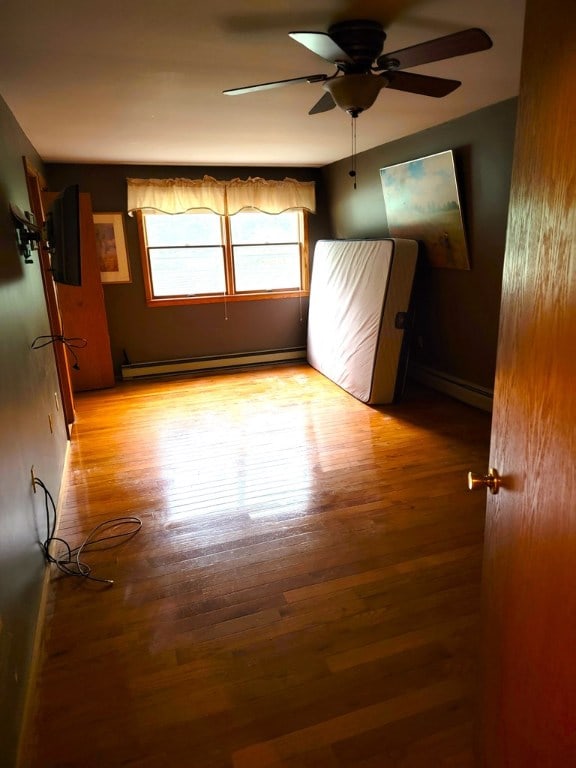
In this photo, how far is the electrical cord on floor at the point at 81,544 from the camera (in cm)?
236

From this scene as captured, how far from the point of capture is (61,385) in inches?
158

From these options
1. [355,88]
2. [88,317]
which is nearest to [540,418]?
[355,88]

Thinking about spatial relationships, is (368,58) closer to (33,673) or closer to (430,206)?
(430,206)

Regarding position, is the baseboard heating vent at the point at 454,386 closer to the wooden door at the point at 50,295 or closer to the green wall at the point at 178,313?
the green wall at the point at 178,313

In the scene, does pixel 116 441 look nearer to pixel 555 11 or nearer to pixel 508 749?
pixel 508 749

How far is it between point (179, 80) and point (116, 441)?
258 cm

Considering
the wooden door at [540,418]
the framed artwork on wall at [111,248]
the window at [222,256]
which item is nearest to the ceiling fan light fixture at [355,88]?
the wooden door at [540,418]

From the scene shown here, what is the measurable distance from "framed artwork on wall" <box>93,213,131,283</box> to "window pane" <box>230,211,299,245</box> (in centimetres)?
124

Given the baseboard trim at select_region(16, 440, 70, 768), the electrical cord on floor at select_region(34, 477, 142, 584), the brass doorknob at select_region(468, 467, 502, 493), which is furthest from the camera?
the electrical cord on floor at select_region(34, 477, 142, 584)

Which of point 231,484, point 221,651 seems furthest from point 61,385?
point 221,651

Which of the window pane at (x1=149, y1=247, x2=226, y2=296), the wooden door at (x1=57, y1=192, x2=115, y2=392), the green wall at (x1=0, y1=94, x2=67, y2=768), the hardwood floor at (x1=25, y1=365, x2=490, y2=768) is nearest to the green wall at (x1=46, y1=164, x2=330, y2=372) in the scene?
the window pane at (x1=149, y1=247, x2=226, y2=296)

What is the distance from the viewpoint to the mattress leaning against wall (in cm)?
420

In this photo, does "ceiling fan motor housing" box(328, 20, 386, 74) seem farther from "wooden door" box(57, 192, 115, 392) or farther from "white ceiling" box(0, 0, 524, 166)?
"wooden door" box(57, 192, 115, 392)

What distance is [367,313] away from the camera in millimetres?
4441
